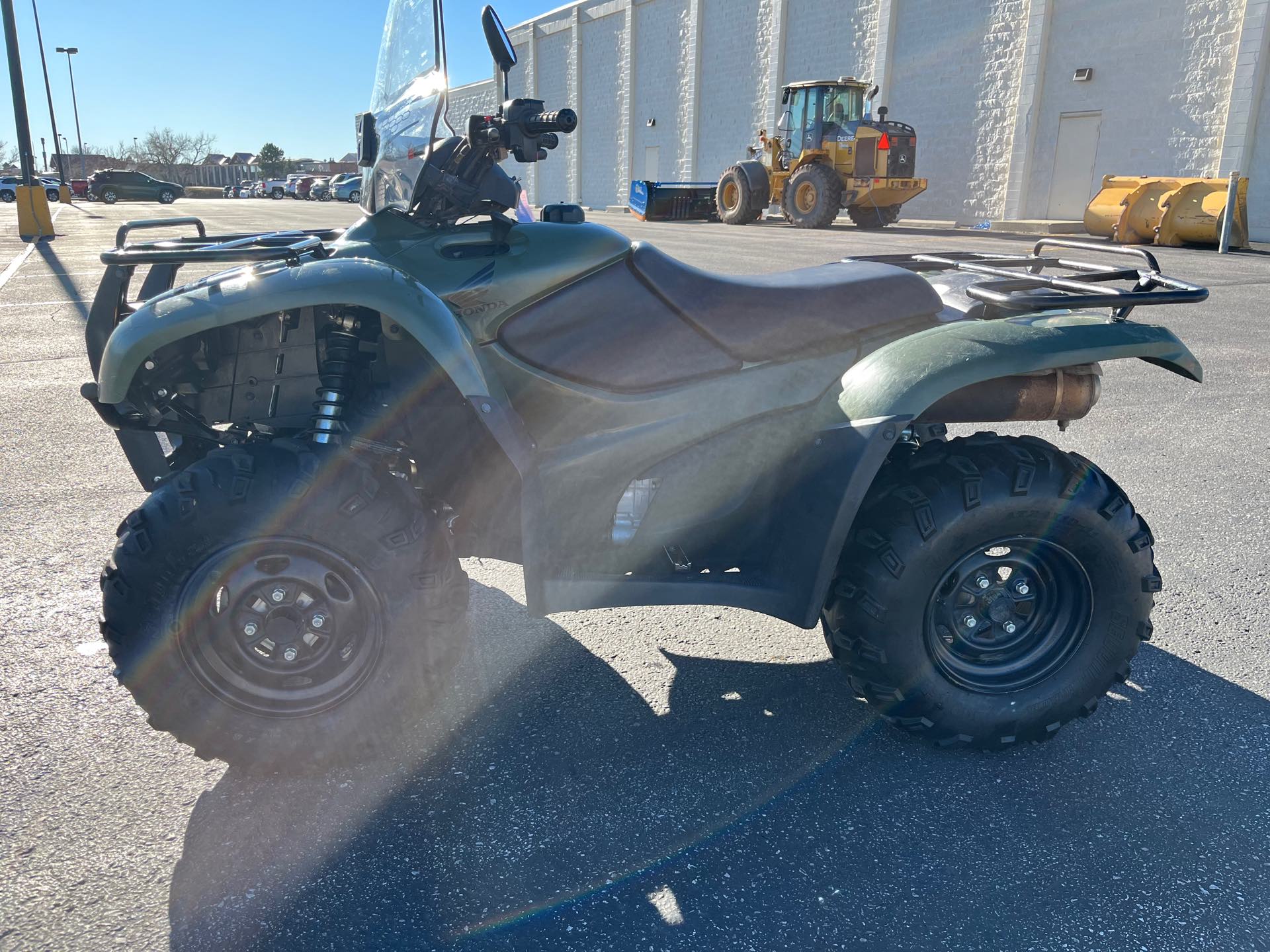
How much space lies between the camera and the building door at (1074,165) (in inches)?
951

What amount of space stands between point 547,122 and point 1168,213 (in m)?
18.8

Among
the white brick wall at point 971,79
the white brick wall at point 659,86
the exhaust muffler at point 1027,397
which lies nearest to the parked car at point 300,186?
the white brick wall at point 971,79

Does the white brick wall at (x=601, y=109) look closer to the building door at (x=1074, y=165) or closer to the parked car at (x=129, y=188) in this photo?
the building door at (x=1074, y=165)

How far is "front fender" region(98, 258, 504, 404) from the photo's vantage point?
2307mm

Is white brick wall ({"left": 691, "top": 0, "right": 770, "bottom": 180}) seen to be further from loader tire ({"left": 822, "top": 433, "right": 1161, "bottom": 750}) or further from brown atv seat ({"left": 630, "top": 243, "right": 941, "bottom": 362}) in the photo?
loader tire ({"left": 822, "top": 433, "right": 1161, "bottom": 750})

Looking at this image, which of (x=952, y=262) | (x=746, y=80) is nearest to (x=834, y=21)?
(x=746, y=80)

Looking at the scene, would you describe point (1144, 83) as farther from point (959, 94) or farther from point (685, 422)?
point (685, 422)

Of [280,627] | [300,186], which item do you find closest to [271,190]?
[300,186]

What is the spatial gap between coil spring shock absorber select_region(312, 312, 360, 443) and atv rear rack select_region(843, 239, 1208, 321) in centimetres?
179

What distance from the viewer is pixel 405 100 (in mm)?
Answer: 2932

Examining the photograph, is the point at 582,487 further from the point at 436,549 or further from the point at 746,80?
the point at 746,80

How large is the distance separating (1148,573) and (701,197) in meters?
25.4

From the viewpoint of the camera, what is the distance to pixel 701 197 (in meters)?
26.7

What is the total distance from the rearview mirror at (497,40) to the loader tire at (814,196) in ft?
69.3
